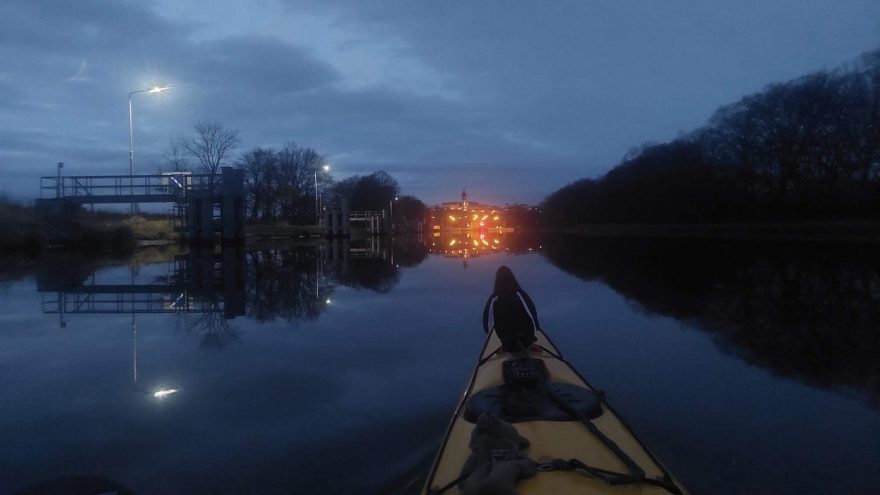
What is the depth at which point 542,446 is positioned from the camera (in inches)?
145

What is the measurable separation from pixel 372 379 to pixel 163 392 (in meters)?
2.46

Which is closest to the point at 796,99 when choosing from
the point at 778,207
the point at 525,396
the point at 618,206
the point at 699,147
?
the point at 778,207

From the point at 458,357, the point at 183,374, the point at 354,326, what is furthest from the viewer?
the point at 354,326

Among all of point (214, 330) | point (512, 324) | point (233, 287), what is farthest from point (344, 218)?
point (512, 324)

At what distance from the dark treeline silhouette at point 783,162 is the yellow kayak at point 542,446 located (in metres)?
46.8

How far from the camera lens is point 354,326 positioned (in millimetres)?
12086

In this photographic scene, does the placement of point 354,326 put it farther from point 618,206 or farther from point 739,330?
point 618,206

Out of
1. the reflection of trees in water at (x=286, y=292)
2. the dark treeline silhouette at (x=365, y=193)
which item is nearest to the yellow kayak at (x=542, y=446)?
the reflection of trees in water at (x=286, y=292)

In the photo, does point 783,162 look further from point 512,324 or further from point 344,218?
point 512,324

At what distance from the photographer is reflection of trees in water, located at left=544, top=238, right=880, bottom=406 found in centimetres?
880

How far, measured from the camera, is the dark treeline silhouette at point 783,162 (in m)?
46.0

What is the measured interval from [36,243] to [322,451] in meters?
29.3

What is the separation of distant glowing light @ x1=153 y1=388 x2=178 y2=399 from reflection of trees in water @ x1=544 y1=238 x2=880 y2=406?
24.7ft

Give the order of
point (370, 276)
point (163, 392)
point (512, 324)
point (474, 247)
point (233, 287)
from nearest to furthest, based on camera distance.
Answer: point (512, 324) < point (163, 392) < point (233, 287) < point (370, 276) < point (474, 247)
